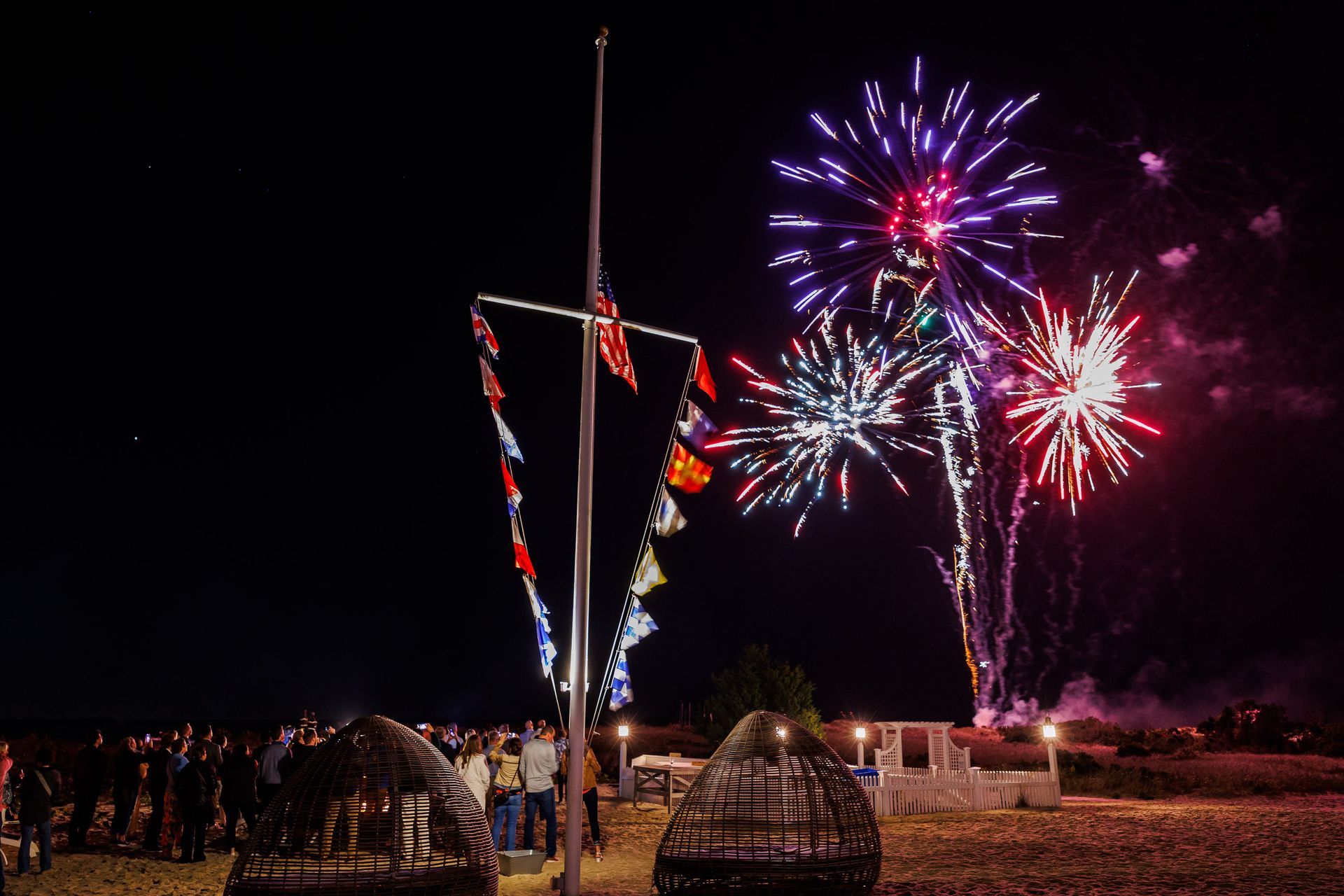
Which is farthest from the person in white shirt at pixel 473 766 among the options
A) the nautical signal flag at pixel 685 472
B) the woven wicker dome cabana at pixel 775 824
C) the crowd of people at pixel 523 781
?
the nautical signal flag at pixel 685 472

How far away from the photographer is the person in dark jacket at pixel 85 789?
45.2 feet

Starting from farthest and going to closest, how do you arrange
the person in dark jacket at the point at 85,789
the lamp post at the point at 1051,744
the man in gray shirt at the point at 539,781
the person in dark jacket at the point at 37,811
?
the lamp post at the point at 1051,744 < the person in dark jacket at the point at 85,789 < the man in gray shirt at the point at 539,781 < the person in dark jacket at the point at 37,811

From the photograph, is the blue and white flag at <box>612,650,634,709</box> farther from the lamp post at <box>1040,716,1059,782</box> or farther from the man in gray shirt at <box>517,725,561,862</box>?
the lamp post at <box>1040,716,1059,782</box>

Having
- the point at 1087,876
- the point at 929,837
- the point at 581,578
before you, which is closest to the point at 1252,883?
the point at 1087,876

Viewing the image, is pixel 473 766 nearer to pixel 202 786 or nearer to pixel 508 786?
pixel 508 786

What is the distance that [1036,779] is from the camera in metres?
21.0

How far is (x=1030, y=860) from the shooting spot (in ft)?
42.0

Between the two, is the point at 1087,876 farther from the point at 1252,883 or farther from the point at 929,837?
the point at 929,837

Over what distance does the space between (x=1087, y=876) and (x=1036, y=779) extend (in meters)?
10.2

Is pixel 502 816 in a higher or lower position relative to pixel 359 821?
lower

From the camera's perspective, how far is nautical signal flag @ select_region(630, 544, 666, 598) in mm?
11938

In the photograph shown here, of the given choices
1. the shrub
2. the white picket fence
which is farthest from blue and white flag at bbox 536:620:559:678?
the shrub

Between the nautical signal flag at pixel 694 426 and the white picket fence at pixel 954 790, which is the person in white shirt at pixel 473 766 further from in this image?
the white picket fence at pixel 954 790

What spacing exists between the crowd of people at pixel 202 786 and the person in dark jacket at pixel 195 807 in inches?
0.6
